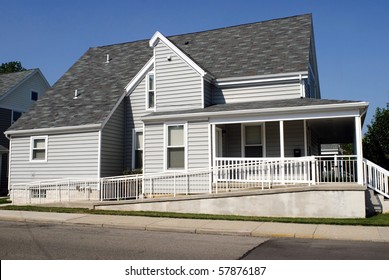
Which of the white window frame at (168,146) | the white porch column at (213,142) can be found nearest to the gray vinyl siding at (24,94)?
the white window frame at (168,146)

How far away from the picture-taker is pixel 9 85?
29.4m

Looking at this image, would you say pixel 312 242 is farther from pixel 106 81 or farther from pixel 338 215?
pixel 106 81

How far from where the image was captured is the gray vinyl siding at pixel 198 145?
15492 millimetres

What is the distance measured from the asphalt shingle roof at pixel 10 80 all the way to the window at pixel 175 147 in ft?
58.5

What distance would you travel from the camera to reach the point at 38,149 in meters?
19.2

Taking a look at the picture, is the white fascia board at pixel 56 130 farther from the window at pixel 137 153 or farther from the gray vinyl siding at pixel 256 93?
the gray vinyl siding at pixel 256 93

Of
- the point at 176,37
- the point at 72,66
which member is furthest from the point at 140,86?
the point at 72,66

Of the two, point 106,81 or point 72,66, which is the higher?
point 72,66

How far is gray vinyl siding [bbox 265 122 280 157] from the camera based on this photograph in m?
16.2

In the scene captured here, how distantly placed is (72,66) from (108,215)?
13548 mm

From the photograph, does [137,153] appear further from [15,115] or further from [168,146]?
[15,115]

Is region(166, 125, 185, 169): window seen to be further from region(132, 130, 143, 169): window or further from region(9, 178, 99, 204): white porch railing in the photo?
region(9, 178, 99, 204): white porch railing

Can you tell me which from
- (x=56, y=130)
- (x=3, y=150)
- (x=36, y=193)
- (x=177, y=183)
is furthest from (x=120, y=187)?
(x=3, y=150)

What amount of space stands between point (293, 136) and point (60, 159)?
11.1 m
